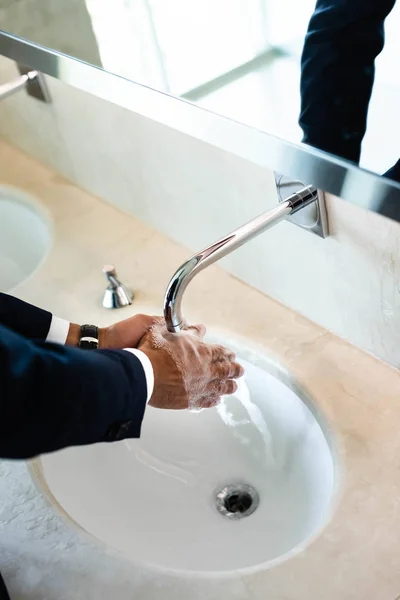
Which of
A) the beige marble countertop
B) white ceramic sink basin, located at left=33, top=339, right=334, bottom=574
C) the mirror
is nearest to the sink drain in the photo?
white ceramic sink basin, located at left=33, top=339, right=334, bottom=574

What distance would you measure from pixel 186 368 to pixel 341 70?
1.21 feet

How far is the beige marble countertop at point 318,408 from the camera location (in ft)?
2.49

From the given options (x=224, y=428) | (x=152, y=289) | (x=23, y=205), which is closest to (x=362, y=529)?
(x=224, y=428)

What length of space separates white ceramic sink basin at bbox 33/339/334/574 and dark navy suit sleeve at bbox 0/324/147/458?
0.26m

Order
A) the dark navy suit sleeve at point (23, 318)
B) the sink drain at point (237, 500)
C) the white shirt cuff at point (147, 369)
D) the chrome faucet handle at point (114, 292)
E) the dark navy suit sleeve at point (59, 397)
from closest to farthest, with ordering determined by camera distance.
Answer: the dark navy suit sleeve at point (59, 397) < the white shirt cuff at point (147, 369) < the dark navy suit sleeve at point (23, 318) < the sink drain at point (237, 500) < the chrome faucet handle at point (114, 292)

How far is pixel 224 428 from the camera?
107 cm

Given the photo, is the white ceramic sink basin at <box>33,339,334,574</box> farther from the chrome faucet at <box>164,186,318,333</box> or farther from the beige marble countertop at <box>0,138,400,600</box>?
the chrome faucet at <box>164,186,318,333</box>

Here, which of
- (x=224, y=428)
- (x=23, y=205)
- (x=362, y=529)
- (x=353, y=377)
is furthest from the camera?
(x=23, y=205)

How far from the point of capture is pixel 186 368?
0.81 metres

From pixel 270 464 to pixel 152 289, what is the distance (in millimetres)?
350

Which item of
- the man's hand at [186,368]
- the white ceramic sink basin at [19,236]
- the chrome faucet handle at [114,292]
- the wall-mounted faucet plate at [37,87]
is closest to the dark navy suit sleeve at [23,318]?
the man's hand at [186,368]

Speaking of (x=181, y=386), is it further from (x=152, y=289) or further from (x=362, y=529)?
(x=152, y=289)

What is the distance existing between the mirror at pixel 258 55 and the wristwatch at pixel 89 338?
0.32m

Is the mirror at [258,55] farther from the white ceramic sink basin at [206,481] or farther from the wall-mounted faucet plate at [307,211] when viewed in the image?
the white ceramic sink basin at [206,481]
